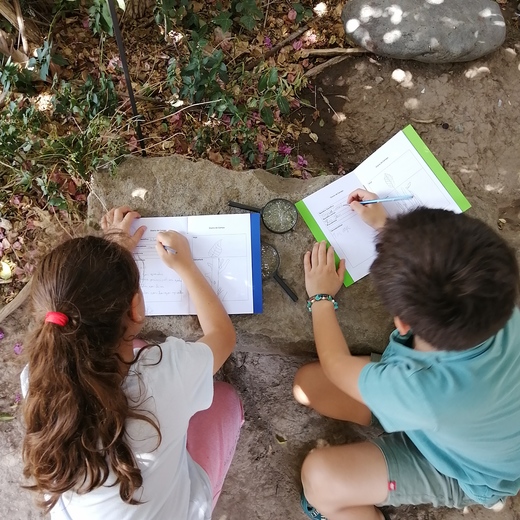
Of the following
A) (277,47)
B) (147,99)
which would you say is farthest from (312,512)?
(277,47)

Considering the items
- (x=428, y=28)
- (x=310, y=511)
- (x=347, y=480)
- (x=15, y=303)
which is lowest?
(x=310, y=511)

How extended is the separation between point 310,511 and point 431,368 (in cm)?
119

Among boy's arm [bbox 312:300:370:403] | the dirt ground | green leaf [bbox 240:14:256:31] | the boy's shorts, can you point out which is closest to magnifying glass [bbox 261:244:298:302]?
boy's arm [bbox 312:300:370:403]

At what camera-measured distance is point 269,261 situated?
1.98 metres

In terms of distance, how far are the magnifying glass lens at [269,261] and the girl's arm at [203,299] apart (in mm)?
238

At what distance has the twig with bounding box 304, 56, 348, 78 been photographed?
282cm

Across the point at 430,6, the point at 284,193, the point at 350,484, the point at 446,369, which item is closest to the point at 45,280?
the point at 284,193

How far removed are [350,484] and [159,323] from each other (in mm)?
1022

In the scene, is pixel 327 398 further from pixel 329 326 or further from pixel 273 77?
pixel 273 77

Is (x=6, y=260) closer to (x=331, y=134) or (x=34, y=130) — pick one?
(x=34, y=130)

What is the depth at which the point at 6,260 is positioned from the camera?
2484 millimetres

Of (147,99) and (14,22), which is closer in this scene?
(14,22)

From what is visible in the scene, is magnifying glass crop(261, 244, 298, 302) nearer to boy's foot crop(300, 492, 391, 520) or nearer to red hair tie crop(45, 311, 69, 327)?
red hair tie crop(45, 311, 69, 327)

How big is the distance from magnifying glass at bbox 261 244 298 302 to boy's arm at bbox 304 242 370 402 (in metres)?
0.08
